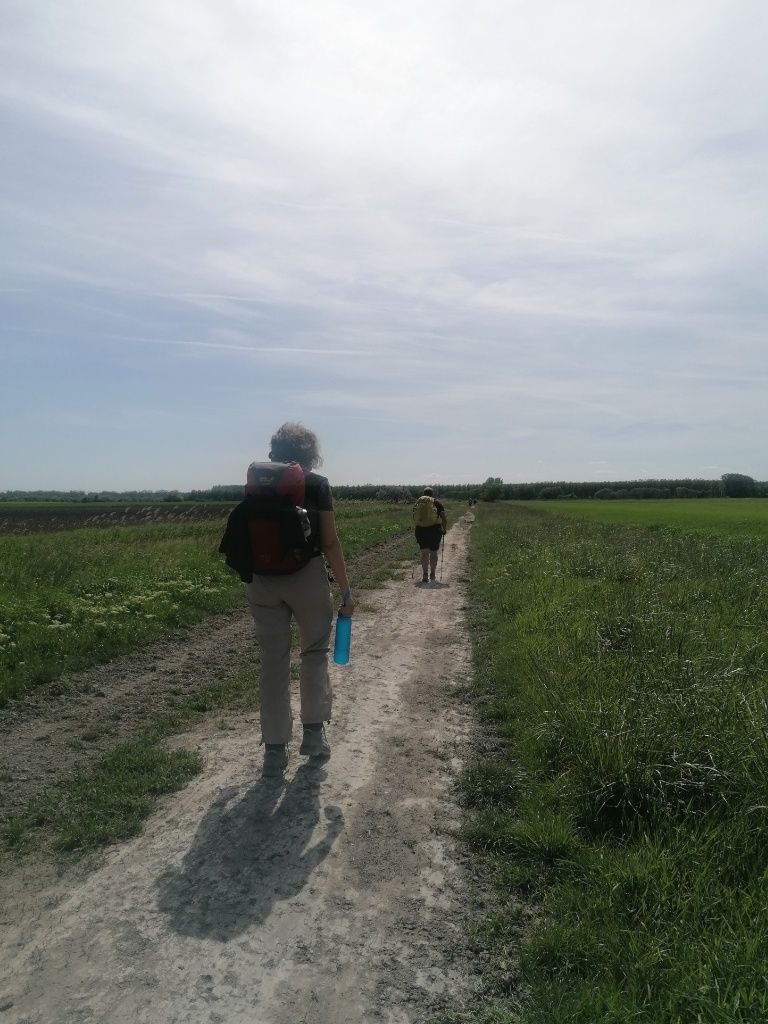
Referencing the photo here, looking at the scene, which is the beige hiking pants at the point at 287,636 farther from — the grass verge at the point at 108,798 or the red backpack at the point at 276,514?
the grass verge at the point at 108,798

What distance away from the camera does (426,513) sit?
14492 millimetres

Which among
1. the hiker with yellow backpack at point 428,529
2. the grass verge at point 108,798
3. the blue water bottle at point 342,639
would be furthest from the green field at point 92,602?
the blue water bottle at point 342,639

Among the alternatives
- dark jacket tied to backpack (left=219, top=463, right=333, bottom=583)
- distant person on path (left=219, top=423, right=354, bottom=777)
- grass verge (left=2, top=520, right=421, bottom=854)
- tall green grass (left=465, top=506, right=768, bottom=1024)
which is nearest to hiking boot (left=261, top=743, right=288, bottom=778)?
distant person on path (left=219, top=423, right=354, bottom=777)

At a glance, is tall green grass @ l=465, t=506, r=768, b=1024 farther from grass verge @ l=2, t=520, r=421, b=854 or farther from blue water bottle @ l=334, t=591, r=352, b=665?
grass verge @ l=2, t=520, r=421, b=854

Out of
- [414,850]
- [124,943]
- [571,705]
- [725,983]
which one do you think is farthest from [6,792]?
[725,983]

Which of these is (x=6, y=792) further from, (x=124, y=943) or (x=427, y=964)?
(x=427, y=964)

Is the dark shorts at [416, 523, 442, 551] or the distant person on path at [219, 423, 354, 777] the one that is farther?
the dark shorts at [416, 523, 442, 551]

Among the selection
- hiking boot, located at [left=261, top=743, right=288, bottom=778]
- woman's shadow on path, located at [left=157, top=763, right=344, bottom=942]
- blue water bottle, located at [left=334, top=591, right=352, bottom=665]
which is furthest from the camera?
blue water bottle, located at [left=334, top=591, right=352, bottom=665]

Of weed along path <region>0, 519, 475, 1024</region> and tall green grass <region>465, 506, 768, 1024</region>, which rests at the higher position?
tall green grass <region>465, 506, 768, 1024</region>

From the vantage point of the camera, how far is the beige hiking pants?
15.4 feet

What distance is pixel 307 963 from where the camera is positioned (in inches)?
110

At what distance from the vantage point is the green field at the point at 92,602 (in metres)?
7.24

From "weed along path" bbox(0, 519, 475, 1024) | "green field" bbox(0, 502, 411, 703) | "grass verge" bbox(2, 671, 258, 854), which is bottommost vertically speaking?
"weed along path" bbox(0, 519, 475, 1024)

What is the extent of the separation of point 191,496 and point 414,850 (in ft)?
356
